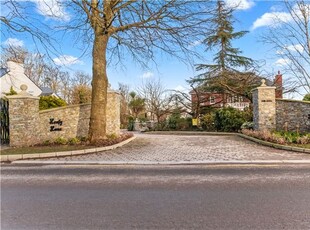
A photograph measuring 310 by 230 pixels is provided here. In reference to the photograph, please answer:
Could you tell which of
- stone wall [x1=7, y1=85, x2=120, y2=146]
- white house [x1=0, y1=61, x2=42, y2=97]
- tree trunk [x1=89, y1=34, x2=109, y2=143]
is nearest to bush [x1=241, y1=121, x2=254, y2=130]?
stone wall [x1=7, y1=85, x2=120, y2=146]

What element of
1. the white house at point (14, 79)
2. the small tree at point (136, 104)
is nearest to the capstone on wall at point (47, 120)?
the white house at point (14, 79)

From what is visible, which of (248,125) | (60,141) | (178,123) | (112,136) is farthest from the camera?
(178,123)

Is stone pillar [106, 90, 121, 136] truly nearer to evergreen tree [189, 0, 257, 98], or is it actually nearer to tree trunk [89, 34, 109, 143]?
tree trunk [89, 34, 109, 143]

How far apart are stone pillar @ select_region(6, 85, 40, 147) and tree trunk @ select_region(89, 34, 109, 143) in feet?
8.65

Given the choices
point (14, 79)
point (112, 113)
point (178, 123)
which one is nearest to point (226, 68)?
point (178, 123)

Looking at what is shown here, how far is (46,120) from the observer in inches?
512

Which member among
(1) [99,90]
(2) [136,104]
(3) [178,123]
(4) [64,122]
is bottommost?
(3) [178,123]

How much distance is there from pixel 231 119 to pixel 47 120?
1162 cm

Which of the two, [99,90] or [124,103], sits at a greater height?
[124,103]

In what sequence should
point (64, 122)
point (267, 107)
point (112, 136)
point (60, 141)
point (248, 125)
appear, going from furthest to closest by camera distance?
point (248, 125) → point (267, 107) → point (112, 136) → point (64, 122) → point (60, 141)

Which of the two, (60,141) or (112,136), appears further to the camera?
(112,136)

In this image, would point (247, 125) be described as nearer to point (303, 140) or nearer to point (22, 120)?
point (303, 140)

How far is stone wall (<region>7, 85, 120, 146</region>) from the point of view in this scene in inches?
463

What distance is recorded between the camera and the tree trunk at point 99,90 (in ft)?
39.9
